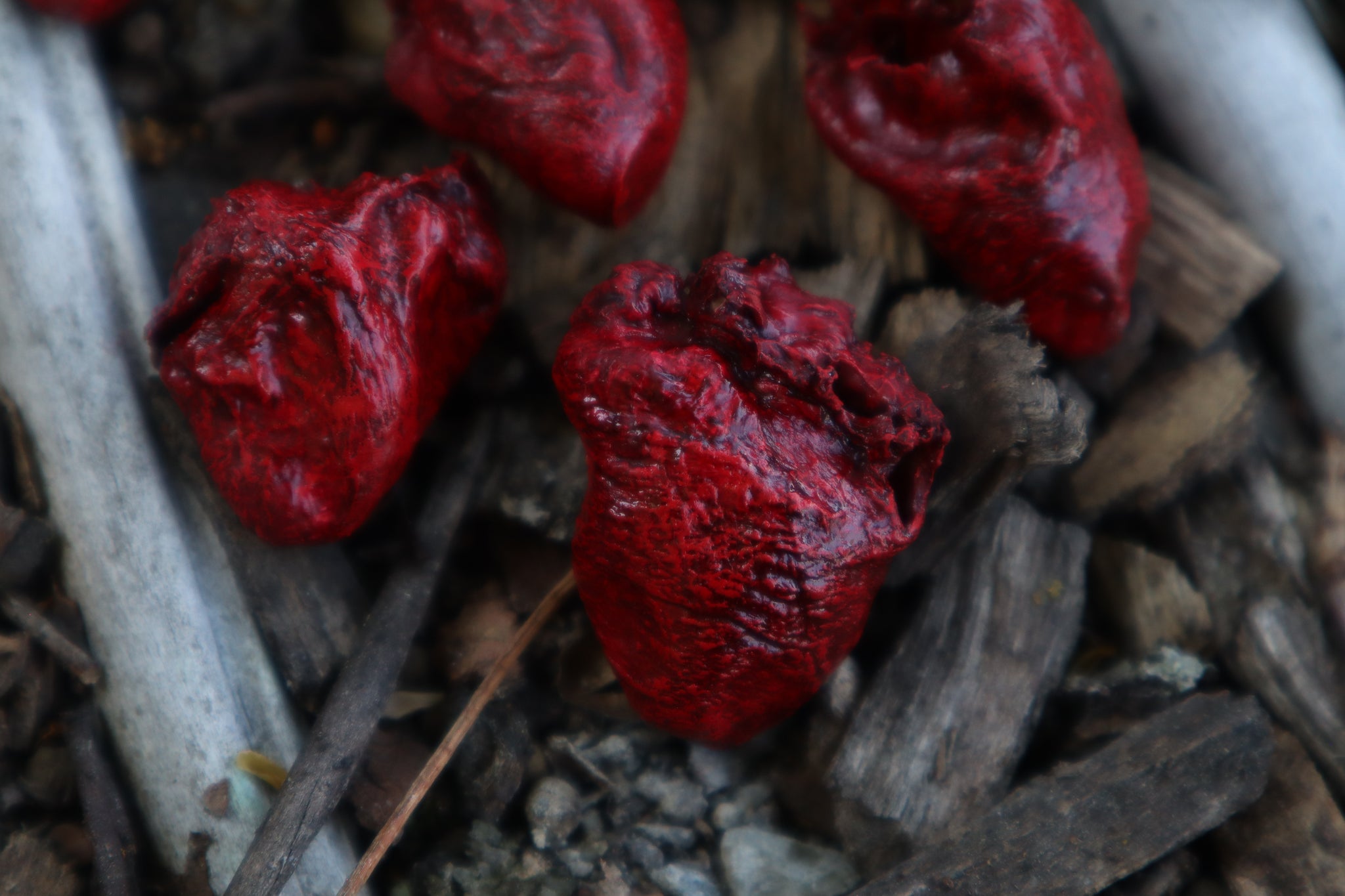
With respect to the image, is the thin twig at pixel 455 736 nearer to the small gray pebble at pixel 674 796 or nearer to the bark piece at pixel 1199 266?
the small gray pebble at pixel 674 796

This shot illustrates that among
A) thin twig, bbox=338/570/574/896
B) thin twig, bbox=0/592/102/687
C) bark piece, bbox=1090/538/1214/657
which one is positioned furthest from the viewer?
bark piece, bbox=1090/538/1214/657

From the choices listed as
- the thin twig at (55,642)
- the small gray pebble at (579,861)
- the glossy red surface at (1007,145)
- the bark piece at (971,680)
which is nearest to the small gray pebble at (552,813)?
the small gray pebble at (579,861)

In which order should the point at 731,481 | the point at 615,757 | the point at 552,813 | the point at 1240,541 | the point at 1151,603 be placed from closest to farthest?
the point at 731,481 → the point at 552,813 → the point at 615,757 → the point at 1151,603 → the point at 1240,541

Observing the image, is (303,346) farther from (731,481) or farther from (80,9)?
(80,9)

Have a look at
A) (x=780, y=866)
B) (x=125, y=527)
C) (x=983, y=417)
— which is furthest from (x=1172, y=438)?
(x=125, y=527)

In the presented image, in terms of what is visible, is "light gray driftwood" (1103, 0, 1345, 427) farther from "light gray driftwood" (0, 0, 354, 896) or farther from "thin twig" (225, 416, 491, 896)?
"light gray driftwood" (0, 0, 354, 896)

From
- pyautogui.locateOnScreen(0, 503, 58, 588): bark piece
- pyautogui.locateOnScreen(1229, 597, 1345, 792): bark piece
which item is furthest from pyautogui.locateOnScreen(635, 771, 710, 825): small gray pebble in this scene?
pyautogui.locateOnScreen(0, 503, 58, 588): bark piece
